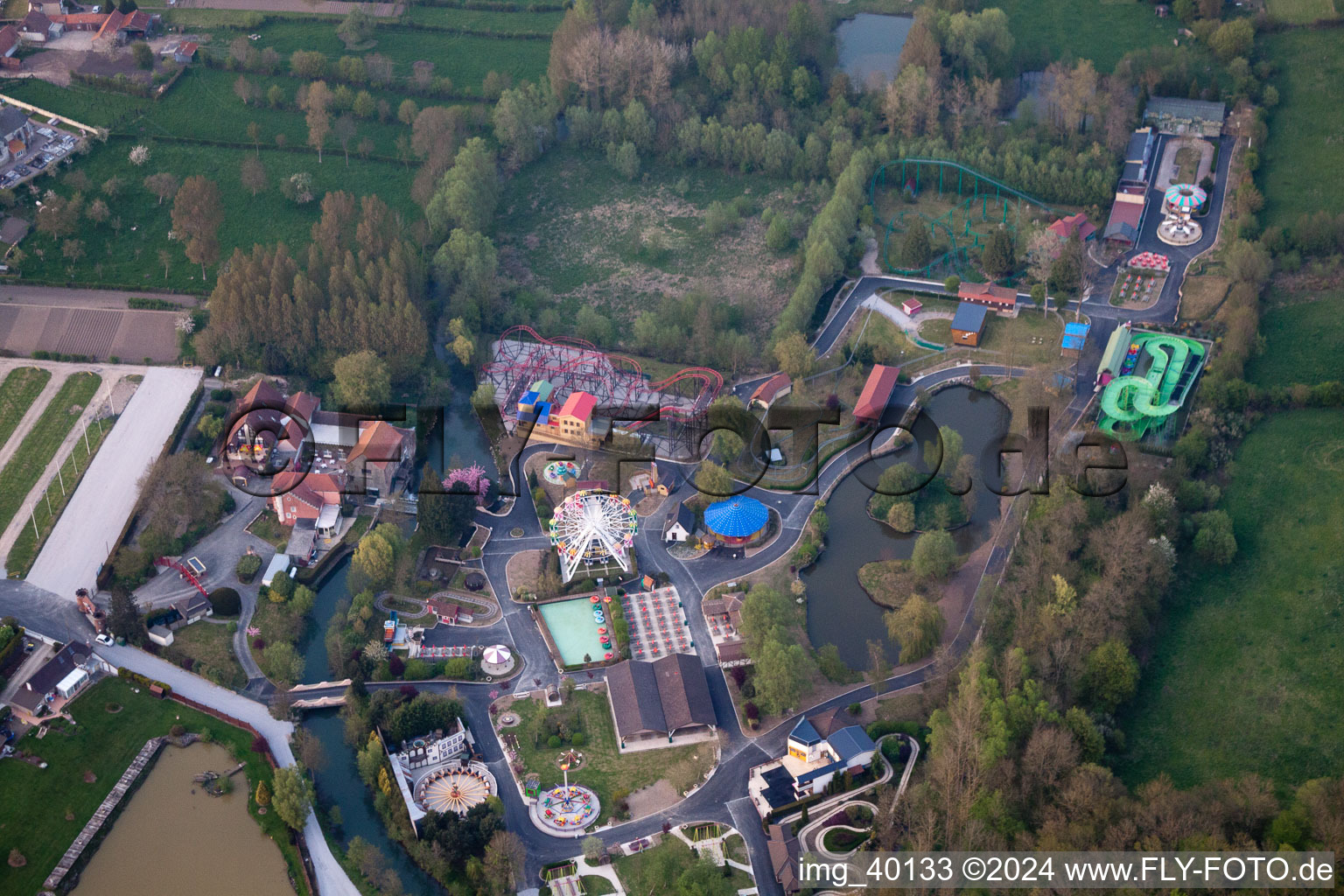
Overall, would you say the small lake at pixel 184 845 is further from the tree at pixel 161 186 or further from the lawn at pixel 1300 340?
the lawn at pixel 1300 340

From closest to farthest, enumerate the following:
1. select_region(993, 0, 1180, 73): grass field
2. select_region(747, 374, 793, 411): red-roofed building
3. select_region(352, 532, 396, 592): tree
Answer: select_region(352, 532, 396, 592): tree, select_region(747, 374, 793, 411): red-roofed building, select_region(993, 0, 1180, 73): grass field

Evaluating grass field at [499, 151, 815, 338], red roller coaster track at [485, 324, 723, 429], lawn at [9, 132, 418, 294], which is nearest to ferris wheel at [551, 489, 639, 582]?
red roller coaster track at [485, 324, 723, 429]

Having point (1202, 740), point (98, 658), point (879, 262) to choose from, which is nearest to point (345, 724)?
point (98, 658)

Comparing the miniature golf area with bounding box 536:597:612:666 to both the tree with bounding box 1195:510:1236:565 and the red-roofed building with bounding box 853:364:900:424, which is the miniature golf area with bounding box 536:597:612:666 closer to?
the red-roofed building with bounding box 853:364:900:424

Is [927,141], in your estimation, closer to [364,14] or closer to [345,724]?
[364,14]

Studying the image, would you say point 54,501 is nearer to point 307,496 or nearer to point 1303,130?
point 307,496
